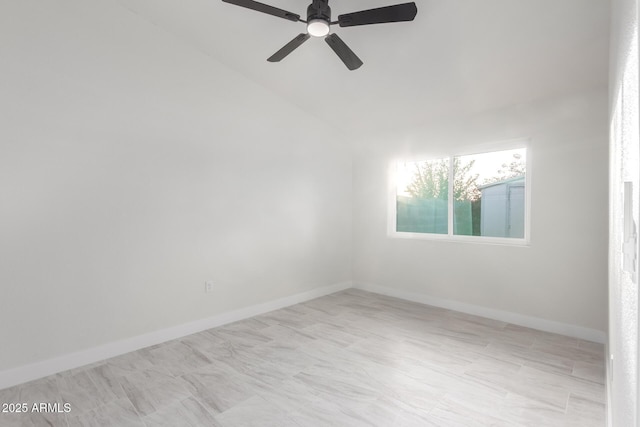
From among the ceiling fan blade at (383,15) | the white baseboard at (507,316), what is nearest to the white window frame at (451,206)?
the white baseboard at (507,316)

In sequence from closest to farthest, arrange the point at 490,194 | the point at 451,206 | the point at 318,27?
the point at 318,27 < the point at 490,194 < the point at 451,206

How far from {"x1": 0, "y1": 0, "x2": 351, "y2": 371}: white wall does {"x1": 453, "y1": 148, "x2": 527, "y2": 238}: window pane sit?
2214 millimetres

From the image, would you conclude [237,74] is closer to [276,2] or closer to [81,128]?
[276,2]

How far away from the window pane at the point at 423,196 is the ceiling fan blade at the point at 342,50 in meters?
2.21

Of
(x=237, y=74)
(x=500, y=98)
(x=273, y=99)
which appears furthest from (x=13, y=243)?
(x=500, y=98)

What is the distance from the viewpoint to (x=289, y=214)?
411cm

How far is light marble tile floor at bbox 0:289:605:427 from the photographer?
1.92 meters

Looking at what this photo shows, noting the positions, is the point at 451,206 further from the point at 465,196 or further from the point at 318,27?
the point at 318,27

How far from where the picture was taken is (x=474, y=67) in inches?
112

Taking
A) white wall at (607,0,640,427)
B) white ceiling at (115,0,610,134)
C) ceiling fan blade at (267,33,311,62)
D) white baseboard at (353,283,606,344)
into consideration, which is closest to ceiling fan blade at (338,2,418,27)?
ceiling fan blade at (267,33,311,62)

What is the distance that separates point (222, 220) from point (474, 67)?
2.89 meters

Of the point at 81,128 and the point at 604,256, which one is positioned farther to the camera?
the point at 604,256

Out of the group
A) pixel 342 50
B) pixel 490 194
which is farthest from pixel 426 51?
pixel 490 194

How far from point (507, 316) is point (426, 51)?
9.40 ft
